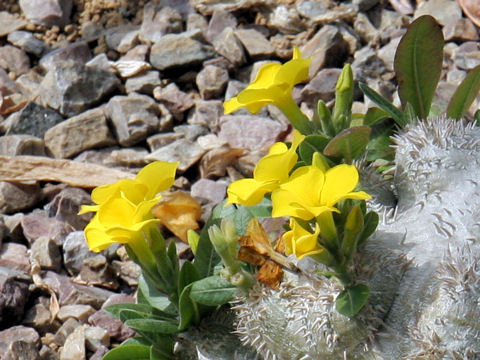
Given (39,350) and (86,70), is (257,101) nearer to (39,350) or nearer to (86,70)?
(39,350)

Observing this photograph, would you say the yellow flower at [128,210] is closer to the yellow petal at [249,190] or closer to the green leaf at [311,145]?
the yellow petal at [249,190]

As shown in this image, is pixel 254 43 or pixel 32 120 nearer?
pixel 32 120

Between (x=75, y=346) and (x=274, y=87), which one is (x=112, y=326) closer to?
(x=75, y=346)

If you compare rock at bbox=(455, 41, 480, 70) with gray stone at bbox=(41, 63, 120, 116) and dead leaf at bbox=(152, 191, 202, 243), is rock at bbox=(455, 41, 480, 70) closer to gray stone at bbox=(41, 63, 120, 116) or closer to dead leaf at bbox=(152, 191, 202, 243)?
dead leaf at bbox=(152, 191, 202, 243)

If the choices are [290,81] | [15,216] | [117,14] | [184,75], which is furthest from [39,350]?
[117,14]

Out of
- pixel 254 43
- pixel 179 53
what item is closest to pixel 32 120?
pixel 179 53

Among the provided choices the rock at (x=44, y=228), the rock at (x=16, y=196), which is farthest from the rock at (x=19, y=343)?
the rock at (x=16, y=196)
